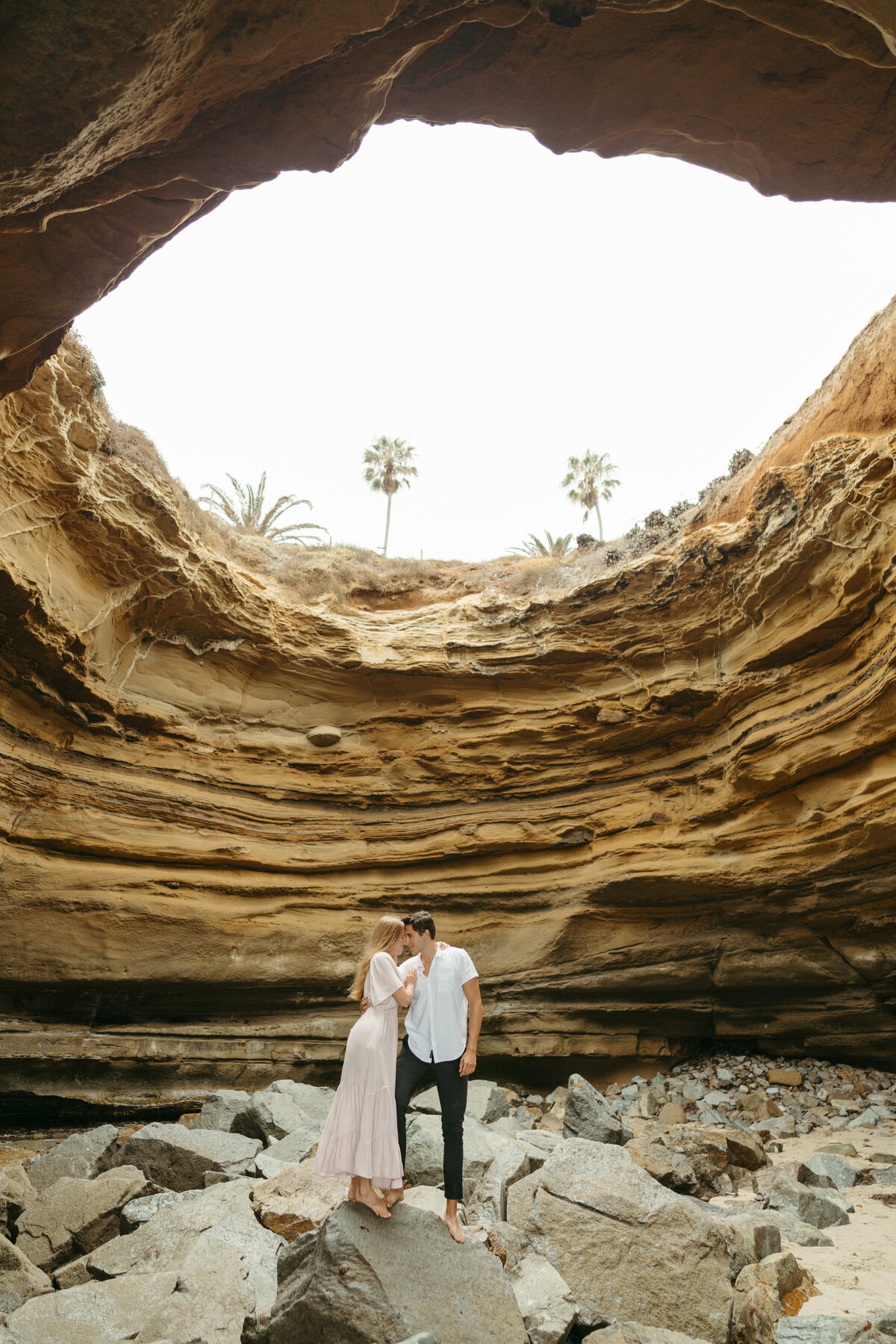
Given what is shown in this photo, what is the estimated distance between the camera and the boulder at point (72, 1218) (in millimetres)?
4180

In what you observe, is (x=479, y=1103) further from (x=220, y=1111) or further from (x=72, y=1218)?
(x=72, y=1218)

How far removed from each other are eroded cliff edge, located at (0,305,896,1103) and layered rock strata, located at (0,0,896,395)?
3.90m

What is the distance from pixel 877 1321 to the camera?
3.00 meters

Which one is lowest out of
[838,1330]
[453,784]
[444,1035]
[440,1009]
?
[838,1330]

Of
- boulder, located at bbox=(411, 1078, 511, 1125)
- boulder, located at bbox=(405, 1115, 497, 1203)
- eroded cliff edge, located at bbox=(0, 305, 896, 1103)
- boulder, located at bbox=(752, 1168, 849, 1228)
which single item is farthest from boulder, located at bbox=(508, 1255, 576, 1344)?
eroded cliff edge, located at bbox=(0, 305, 896, 1103)

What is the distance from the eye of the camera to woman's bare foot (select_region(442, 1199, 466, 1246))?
130 inches

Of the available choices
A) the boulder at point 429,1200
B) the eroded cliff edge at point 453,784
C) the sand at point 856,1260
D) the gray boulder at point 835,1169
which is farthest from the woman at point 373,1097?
the eroded cliff edge at point 453,784

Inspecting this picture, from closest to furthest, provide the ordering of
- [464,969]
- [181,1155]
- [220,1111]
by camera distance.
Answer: [464,969] < [181,1155] < [220,1111]

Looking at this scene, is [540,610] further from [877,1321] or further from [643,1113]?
[877,1321]

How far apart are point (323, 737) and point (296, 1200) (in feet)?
20.5

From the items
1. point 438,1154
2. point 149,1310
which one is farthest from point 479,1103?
point 149,1310

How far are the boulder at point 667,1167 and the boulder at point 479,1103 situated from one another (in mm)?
2050

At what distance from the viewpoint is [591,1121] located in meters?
5.82

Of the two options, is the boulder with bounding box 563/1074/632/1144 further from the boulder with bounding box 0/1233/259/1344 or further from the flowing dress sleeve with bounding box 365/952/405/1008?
the boulder with bounding box 0/1233/259/1344
